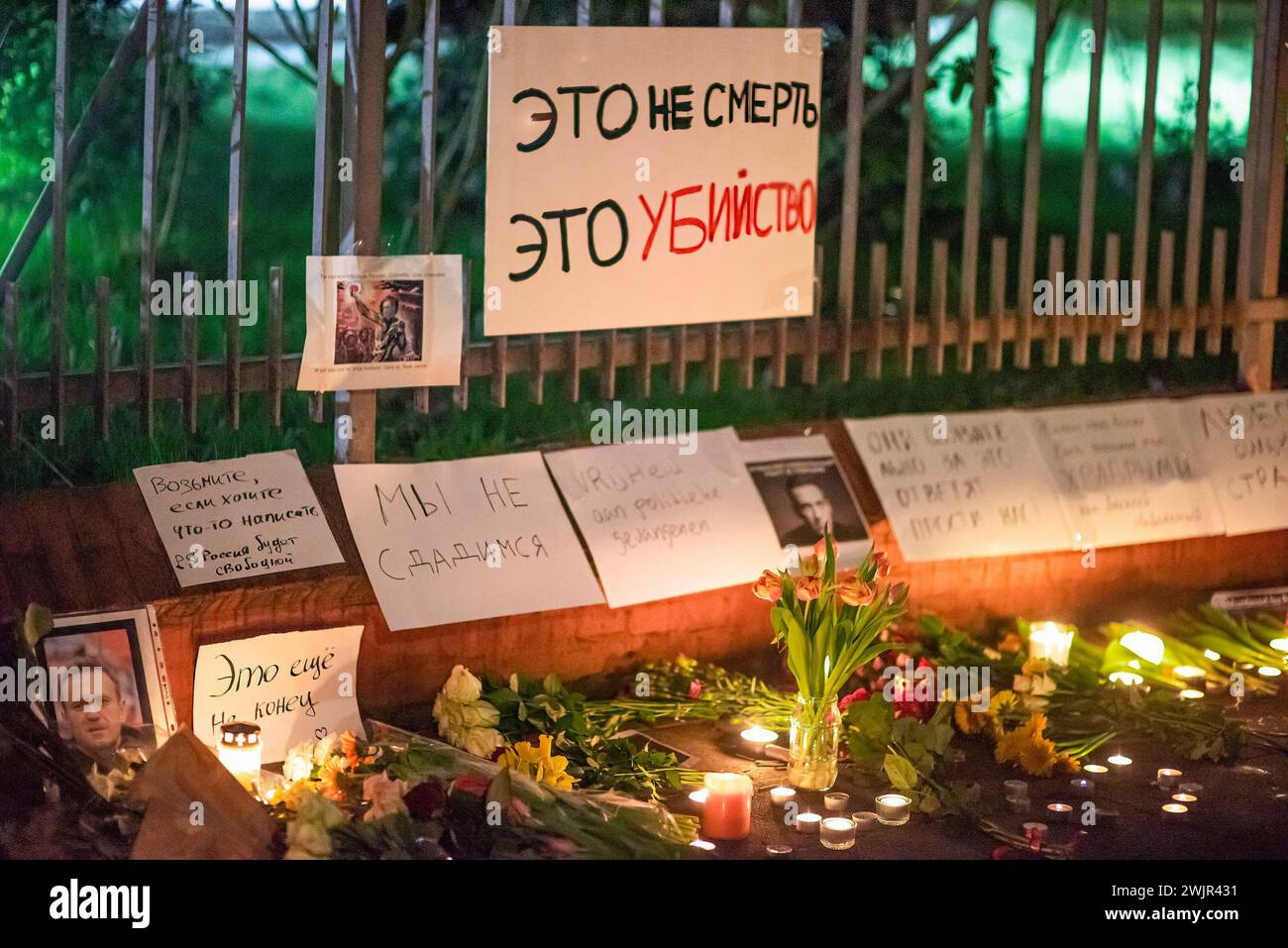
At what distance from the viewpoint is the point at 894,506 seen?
518 centimetres

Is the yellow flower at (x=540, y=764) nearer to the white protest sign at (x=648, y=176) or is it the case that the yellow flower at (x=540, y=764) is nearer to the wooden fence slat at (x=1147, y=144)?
the white protest sign at (x=648, y=176)

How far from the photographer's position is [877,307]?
5340mm

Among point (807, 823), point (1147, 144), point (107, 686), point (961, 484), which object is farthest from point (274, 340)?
point (1147, 144)

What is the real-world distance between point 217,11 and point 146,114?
77.1 inches

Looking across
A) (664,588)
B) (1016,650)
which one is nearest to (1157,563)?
(1016,650)

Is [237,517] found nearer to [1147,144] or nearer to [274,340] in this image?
[274,340]

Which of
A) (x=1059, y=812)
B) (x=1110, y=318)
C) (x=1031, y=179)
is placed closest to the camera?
(x=1059, y=812)

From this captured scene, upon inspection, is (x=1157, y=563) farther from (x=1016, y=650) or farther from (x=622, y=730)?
(x=622, y=730)

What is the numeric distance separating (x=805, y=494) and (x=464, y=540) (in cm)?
117

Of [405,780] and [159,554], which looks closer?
[405,780]

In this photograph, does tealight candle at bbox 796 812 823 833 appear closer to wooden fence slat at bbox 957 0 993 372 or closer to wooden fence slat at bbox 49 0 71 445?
wooden fence slat at bbox 49 0 71 445

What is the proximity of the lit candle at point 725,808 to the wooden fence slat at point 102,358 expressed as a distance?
1777 millimetres

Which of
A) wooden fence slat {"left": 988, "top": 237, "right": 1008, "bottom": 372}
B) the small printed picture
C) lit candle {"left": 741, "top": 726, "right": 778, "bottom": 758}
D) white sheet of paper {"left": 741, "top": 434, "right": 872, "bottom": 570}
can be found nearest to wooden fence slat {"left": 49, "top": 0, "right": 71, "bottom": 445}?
the small printed picture
